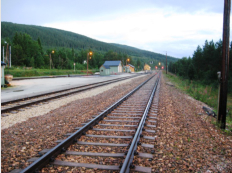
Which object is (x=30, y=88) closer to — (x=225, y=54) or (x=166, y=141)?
(x=166, y=141)

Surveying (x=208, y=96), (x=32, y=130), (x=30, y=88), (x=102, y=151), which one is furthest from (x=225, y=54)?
(x=30, y=88)

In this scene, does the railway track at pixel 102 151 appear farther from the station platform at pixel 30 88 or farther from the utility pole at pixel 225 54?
the station platform at pixel 30 88

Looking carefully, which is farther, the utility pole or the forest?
the forest

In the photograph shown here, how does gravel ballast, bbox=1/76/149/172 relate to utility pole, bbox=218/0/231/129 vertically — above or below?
below

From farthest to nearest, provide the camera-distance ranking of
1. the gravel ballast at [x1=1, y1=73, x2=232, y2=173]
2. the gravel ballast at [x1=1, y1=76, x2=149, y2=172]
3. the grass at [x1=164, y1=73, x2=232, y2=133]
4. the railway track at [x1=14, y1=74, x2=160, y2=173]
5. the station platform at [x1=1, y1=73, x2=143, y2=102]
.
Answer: the station platform at [x1=1, y1=73, x2=143, y2=102] < the grass at [x1=164, y1=73, x2=232, y2=133] < the gravel ballast at [x1=1, y1=76, x2=149, y2=172] < the gravel ballast at [x1=1, y1=73, x2=232, y2=173] < the railway track at [x1=14, y1=74, x2=160, y2=173]

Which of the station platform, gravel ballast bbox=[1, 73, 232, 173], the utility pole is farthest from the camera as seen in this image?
the station platform

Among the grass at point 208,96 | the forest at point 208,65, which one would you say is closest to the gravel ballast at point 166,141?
the grass at point 208,96

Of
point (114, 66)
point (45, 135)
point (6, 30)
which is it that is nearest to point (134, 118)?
point (45, 135)

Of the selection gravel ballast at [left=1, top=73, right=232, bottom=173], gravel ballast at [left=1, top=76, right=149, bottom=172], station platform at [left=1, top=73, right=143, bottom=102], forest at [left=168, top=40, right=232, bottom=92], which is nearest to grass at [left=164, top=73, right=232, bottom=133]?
gravel ballast at [left=1, top=73, right=232, bottom=173]

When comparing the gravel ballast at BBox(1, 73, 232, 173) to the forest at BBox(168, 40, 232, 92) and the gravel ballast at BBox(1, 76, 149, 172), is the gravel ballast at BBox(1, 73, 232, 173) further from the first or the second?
the forest at BBox(168, 40, 232, 92)

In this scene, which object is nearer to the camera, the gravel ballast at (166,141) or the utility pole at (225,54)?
Answer: the gravel ballast at (166,141)

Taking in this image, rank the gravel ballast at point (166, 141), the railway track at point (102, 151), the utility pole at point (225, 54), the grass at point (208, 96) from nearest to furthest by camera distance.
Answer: the railway track at point (102, 151) → the gravel ballast at point (166, 141) → the utility pole at point (225, 54) → the grass at point (208, 96)

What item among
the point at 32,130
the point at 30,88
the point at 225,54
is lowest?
the point at 32,130

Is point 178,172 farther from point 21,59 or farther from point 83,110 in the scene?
point 21,59
